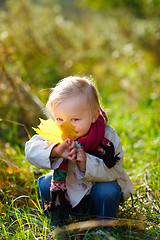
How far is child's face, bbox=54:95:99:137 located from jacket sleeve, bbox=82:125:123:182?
7.3 inches

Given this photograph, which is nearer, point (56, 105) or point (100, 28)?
point (56, 105)

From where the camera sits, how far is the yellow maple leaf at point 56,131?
1.70 m

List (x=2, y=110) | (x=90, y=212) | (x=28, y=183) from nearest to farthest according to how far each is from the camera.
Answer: (x=90, y=212)
(x=28, y=183)
(x=2, y=110)

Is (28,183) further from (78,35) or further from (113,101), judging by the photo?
(78,35)

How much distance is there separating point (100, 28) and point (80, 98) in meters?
6.60

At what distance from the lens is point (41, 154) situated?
1788 millimetres

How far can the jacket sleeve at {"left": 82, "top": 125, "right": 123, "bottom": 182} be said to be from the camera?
176cm

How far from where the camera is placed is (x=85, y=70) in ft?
18.5

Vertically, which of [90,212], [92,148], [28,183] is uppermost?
[92,148]

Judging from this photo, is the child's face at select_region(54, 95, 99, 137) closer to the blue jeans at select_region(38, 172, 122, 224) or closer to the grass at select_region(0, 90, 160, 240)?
the blue jeans at select_region(38, 172, 122, 224)

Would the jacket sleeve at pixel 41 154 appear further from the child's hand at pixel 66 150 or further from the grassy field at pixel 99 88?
the grassy field at pixel 99 88

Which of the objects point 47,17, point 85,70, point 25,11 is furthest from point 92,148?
point 47,17

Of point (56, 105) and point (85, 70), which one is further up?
point (56, 105)

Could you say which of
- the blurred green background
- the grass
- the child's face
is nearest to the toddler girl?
the child's face
